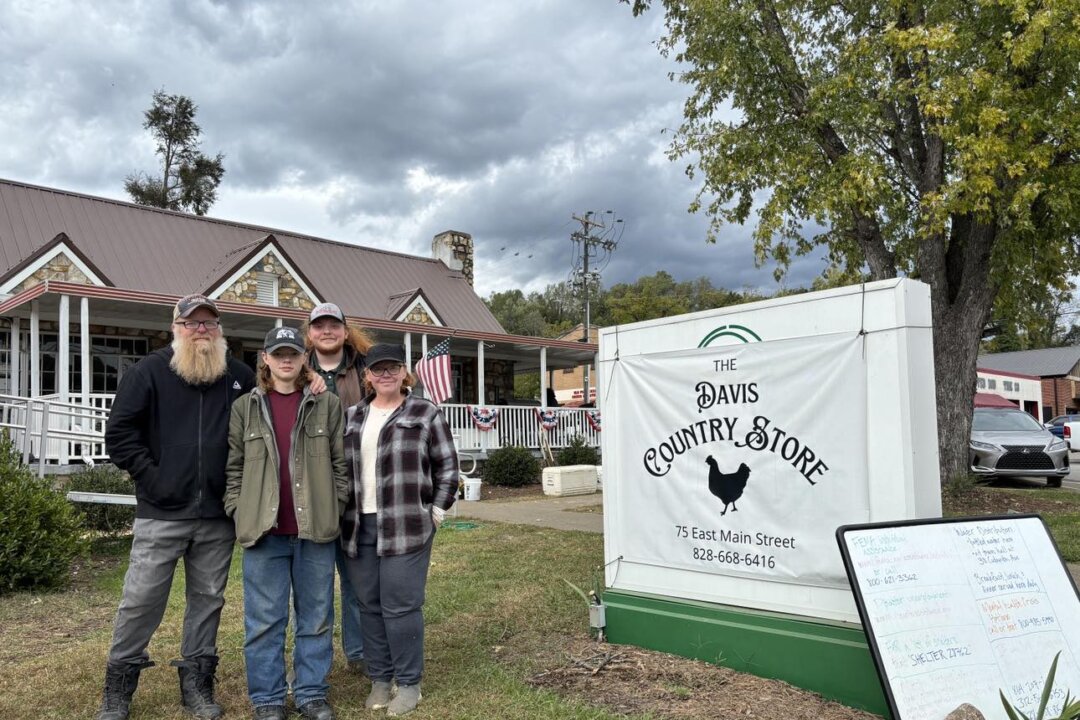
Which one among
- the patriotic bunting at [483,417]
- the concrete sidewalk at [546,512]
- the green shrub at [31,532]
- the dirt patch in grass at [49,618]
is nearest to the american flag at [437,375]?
the concrete sidewalk at [546,512]

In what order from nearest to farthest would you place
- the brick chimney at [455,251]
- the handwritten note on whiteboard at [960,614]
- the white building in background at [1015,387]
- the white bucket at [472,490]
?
the handwritten note on whiteboard at [960,614], the white bucket at [472,490], the brick chimney at [455,251], the white building in background at [1015,387]

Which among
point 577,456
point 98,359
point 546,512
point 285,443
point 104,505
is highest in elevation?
point 98,359

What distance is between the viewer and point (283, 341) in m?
3.58

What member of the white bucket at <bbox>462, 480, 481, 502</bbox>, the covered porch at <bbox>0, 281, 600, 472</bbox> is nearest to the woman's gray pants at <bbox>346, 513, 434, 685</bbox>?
the covered porch at <bbox>0, 281, 600, 472</bbox>

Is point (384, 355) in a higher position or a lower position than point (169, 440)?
higher

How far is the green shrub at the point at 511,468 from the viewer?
1502cm

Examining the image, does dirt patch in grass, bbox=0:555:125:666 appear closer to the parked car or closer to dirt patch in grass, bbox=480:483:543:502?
dirt patch in grass, bbox=480:483:543:502

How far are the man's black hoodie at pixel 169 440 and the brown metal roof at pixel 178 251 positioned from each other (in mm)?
11848

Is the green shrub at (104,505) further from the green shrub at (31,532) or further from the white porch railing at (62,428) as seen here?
the green shrub at (31,532)

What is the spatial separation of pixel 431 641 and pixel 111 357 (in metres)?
12.6

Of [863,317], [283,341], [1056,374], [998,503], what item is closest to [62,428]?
[283,341]

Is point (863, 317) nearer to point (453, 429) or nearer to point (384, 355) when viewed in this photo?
point (384, 355)

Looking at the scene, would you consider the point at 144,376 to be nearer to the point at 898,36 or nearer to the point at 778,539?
the point at 778,539

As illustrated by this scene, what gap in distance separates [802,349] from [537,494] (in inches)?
412
